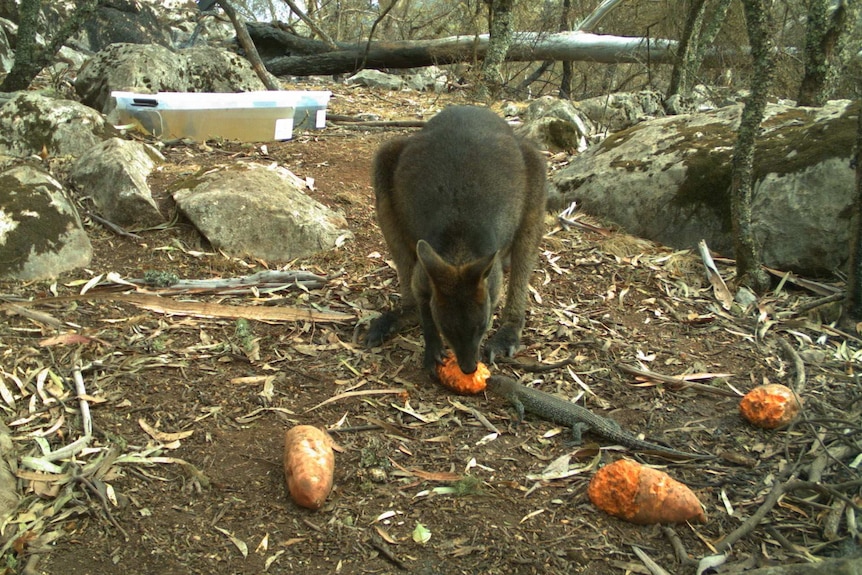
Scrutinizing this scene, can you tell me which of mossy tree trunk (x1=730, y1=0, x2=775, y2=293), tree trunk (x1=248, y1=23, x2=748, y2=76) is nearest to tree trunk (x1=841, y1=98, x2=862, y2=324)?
mossy tree trunk (x1=730, y1=0, x2=775, y2=293)

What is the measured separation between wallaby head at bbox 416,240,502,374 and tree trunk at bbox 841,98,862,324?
2.12 metres

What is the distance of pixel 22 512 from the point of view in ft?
9.43

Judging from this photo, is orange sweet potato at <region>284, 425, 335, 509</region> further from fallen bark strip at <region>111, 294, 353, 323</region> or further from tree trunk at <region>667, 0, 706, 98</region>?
tree trunk at <region>667, 0, 706, 98</region>

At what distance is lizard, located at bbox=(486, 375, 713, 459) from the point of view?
3.41 meters

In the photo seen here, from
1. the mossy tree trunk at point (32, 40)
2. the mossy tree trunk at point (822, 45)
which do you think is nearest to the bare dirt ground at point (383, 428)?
the mossy tree trunk at point (822, 45)

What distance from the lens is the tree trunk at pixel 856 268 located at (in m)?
4.18

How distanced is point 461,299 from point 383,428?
73 cm

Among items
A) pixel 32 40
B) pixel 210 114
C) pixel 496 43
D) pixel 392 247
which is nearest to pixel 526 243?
pixel 392 247

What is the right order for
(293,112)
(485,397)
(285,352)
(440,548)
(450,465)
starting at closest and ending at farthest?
(440,548) → (450,465) → (485,397) → (285,352) → (293,112)

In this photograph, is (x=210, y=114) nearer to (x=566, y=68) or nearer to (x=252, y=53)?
(x=252, y=53)

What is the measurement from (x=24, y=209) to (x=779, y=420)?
4449mm

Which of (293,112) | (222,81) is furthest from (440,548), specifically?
(222,81)

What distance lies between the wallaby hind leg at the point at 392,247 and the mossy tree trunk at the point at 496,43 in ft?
20.3

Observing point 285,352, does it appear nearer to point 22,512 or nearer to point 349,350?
point 349,350
